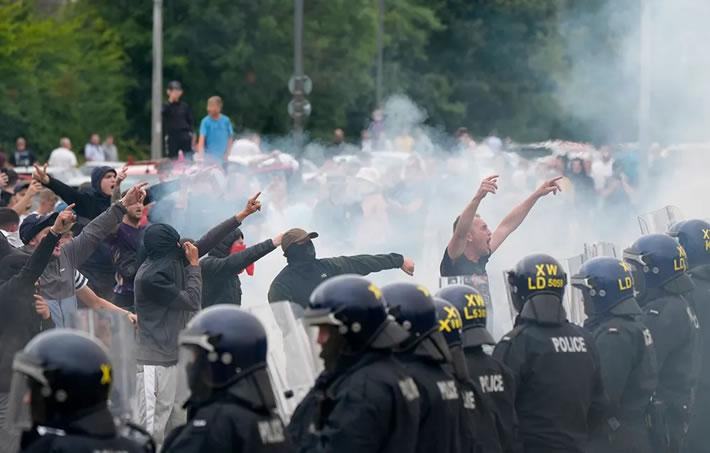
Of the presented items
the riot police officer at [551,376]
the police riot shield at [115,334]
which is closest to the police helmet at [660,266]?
the riot police officer at [551,376]

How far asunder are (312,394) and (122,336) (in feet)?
3.54

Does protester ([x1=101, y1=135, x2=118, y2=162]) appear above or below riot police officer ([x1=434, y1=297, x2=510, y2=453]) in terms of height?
above

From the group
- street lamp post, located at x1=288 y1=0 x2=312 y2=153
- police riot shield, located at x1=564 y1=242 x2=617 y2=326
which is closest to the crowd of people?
police riot shield, located at x1=564 y1=242 x2=617 y2=326

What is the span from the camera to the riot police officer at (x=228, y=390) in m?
5.80

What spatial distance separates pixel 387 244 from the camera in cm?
1684

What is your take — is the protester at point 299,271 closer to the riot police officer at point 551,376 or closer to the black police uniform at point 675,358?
the black police uniform at point 675,358

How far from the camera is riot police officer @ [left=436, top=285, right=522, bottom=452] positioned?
25.1 ft

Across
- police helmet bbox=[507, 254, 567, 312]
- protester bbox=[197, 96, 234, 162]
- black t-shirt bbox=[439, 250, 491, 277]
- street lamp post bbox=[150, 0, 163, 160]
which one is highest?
street lamp post bbox=[150, 0, 163, 160]

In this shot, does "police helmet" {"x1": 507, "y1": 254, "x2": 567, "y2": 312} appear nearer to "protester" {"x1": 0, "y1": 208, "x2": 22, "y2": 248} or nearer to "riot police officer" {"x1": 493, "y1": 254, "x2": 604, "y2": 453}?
"riot police officer" {"x1": 493, "y1": 254, "x2": 604, "y2": 453}

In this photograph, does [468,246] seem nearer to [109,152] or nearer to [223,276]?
[223,276]

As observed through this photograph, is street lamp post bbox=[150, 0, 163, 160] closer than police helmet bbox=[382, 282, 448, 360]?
No

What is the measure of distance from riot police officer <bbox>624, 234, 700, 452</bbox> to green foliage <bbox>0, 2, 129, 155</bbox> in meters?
28.0

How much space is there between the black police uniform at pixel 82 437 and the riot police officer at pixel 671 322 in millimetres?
4759

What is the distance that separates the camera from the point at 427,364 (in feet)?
22.2
